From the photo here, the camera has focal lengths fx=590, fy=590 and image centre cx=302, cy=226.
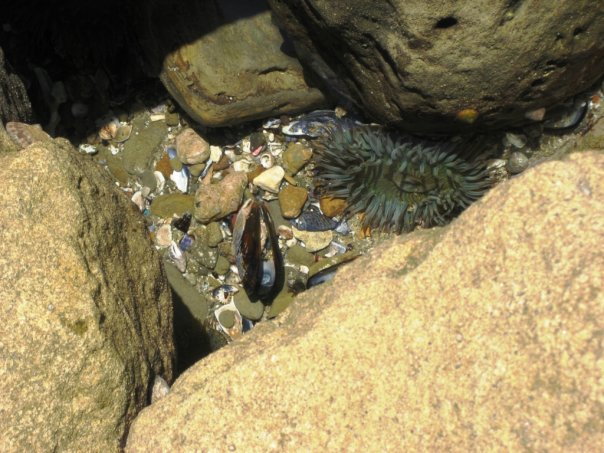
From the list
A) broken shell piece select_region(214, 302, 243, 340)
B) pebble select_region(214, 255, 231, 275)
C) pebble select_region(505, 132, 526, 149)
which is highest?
pebble select_region(505, 132, 526, 149)

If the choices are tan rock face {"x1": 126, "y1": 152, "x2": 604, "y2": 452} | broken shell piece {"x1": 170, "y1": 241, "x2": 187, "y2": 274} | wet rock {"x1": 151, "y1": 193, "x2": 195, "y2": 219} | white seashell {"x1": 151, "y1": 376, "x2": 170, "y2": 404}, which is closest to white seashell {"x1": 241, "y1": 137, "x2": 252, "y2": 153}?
wet rock {"x1": 151, "y1": 193, "x2": 195, "y2": 219}

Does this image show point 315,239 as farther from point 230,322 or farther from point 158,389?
point 158,389

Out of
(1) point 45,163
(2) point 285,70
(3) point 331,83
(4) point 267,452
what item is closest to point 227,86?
(2) point 285,70

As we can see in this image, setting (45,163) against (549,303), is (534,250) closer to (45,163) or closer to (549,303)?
(549,303)

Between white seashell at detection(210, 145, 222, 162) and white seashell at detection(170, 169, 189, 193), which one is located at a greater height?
white seashell at detection(210, 145, 222, 162)

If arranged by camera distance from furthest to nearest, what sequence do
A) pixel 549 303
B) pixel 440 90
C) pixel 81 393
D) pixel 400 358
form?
pixel 440 90
pixel 81 393
pixel 400 358
pixel 549 303

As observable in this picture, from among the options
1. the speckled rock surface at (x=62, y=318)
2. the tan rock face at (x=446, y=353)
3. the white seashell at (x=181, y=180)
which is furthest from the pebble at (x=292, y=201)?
the tan rock face at (x=446, y=353)

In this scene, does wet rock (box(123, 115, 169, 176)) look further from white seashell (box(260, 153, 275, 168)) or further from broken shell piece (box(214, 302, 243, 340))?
broken shell piece (box(214, 302, 243, 340))
